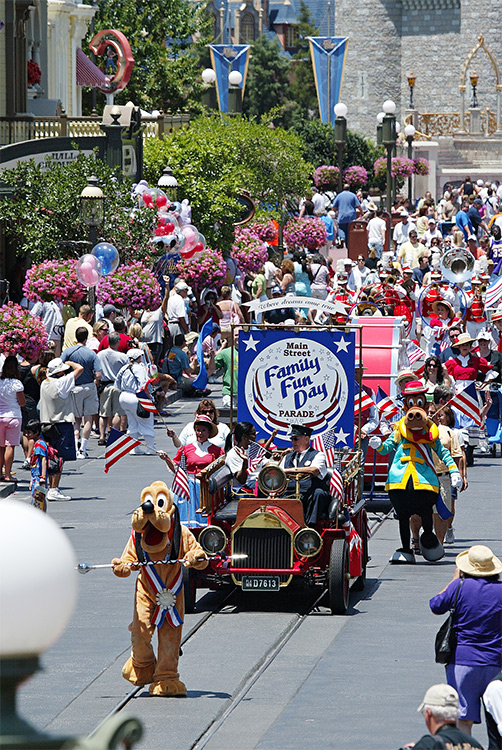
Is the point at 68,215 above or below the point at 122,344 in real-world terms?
above

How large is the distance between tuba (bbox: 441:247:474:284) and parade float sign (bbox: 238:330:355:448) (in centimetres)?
1170

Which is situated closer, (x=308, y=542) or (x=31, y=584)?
(x=31, y=584)

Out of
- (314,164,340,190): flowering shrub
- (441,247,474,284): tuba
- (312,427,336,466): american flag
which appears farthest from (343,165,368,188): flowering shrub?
(312,427,336,466): american flag

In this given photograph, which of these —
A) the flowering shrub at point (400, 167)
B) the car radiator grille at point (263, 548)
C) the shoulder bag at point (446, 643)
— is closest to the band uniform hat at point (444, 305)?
the car radiator grille at point (263, 548)

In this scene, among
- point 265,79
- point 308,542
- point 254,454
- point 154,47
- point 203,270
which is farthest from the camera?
point 265,79

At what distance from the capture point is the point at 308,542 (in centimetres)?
1138

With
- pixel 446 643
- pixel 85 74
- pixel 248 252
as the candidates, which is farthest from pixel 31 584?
pixel 85 74

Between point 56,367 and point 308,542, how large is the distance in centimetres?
757

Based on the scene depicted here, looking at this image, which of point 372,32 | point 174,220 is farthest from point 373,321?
point 372,32

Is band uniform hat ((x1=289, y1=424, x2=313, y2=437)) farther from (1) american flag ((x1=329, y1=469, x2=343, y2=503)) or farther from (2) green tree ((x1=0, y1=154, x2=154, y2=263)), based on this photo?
(2) green tree ((x1=0, y1=154, x2=154, y2=263))

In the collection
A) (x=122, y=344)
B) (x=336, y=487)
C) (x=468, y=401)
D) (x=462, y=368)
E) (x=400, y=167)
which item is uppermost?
(x=400, y=167)

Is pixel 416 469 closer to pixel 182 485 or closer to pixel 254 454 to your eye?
pixel 254 454

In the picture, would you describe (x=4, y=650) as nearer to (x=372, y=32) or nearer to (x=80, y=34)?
(x=80, y=34)

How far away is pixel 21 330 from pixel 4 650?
14667 mm
